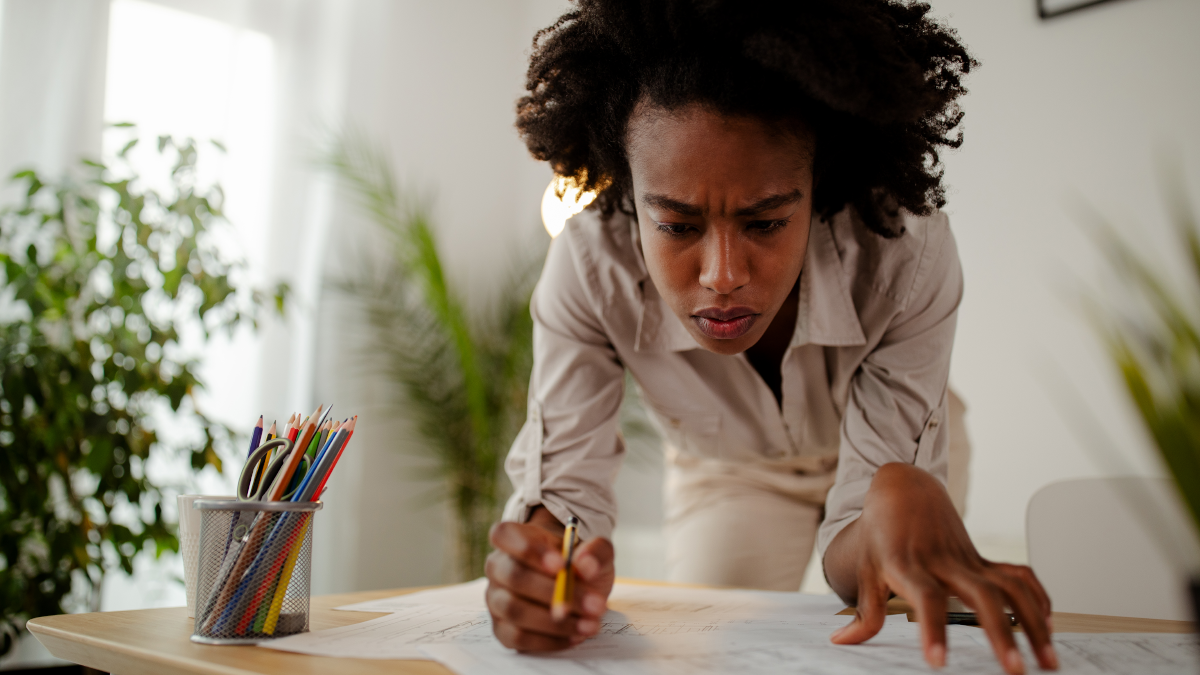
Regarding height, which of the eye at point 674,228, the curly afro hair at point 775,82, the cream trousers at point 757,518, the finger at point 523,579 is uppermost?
the curly afro hair at point 775,82

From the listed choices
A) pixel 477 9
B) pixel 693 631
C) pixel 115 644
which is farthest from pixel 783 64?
pixel 477 9

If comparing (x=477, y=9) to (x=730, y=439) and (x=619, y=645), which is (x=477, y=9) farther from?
(x=619, y=645)

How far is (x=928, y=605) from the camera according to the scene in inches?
22.0

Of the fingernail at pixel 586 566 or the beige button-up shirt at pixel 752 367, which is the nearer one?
the fingernail at pixel 586 566

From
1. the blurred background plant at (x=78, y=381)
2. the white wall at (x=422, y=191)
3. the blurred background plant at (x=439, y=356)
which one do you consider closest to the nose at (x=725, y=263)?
the blurred background plant at (x=78, y=381)

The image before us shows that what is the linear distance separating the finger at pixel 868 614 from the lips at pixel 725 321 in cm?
30

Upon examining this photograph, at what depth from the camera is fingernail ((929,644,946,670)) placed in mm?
520

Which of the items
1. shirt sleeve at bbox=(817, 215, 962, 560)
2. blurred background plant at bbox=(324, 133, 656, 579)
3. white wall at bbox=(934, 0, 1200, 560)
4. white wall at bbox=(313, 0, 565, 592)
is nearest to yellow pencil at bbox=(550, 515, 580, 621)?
shirt sleeve at bbox=(817, 215, 962, 560)

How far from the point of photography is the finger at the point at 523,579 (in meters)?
0.59

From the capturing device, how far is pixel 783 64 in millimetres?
760

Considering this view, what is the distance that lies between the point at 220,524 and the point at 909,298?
78 cm

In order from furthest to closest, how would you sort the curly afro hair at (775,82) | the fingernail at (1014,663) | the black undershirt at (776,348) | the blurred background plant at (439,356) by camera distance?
the blurred background plant at (439,356)
the black undershirt at (776,348)
the curly afro hair at (775,82)
the fingernail at (1014,663)

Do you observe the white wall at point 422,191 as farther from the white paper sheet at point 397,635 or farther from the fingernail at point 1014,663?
the fingernail at point 1014,663

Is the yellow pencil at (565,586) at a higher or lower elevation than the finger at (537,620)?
higher
